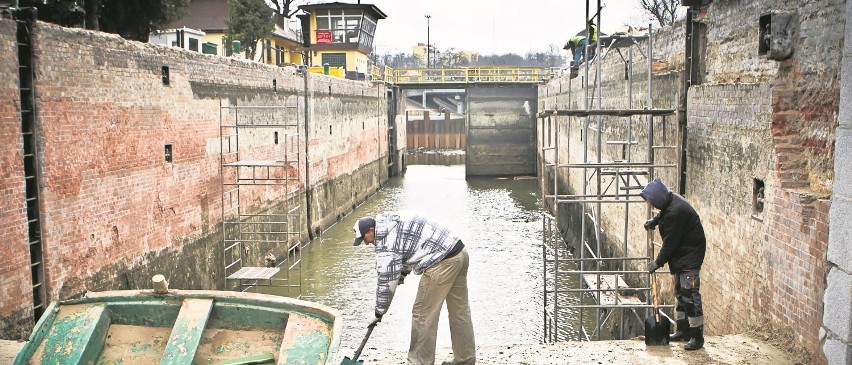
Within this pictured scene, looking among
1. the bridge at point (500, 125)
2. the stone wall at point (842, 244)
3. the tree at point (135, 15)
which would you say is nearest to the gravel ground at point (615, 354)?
the stone wall at point (842, 244)

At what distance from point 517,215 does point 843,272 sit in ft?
64.0

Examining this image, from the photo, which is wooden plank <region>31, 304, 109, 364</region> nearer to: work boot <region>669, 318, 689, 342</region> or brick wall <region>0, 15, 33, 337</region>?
brick wall <region>0, 15, 33, 337</region>

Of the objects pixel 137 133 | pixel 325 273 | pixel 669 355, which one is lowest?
pixel 325 273

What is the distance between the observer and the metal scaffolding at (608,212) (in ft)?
30.6

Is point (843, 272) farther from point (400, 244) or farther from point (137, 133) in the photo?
point (137, 133)

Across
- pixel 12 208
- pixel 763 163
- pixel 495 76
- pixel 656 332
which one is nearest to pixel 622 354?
pixel 656 332

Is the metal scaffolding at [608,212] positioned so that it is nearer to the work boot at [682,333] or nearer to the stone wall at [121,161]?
the work boot at [682,333]

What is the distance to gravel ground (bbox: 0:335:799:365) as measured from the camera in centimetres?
706

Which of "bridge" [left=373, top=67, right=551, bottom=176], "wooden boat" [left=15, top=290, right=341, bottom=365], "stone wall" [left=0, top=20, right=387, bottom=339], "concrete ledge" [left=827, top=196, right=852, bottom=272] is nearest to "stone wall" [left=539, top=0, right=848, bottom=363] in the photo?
"concrete ledge" [left=827, top=196, right=852, bottom=272]

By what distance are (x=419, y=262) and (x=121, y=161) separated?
6613mm

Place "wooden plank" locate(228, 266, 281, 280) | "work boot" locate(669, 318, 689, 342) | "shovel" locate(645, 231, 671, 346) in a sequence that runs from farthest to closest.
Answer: "wooden plank" locate(228, 266, 281, 280) < "work boot" locate(669, 318, 689, 342) < "shovel" locate(645, 231, 671, 346)

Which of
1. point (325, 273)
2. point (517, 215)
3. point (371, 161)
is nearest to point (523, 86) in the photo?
point (371, 161)

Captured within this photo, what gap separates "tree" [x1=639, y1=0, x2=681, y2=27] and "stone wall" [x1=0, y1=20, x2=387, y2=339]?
3347 centimetres

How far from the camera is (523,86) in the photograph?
39.8m
